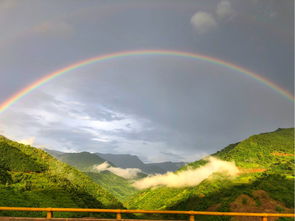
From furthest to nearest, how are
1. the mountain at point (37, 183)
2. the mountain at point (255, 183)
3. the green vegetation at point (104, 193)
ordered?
the mountain at point (255, 183)
the green vegetation at point (104, 193)
the mountain at point (37, 183)

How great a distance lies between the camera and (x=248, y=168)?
525 ft

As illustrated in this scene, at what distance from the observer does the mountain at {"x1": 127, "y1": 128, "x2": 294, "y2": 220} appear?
9951 cm

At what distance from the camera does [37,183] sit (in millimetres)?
99938

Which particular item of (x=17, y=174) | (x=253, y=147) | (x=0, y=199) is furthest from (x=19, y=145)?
(x=253, y=147)

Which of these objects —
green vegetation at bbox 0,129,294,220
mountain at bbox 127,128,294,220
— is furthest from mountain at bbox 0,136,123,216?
mountain at bbox 127,128,294,220

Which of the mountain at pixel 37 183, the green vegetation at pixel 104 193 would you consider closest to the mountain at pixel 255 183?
the green vegetation at pixel 104 193

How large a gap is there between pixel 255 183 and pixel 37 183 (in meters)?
80.8

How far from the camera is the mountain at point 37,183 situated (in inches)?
3260

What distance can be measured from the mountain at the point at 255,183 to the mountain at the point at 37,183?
46762mm

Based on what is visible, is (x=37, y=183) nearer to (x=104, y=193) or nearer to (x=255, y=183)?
(x=104, y=193)

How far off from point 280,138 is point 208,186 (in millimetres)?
71671

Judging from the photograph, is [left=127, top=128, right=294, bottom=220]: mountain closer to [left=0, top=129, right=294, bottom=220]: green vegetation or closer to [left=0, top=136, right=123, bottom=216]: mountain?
[left=0, top=129, right=294, bottom=220]: green vegetation

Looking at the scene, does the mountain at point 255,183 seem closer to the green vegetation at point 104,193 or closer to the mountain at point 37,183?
the green vegetation at point 104,193

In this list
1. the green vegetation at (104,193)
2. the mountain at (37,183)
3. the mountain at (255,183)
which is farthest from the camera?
the mountain at (255,183)
